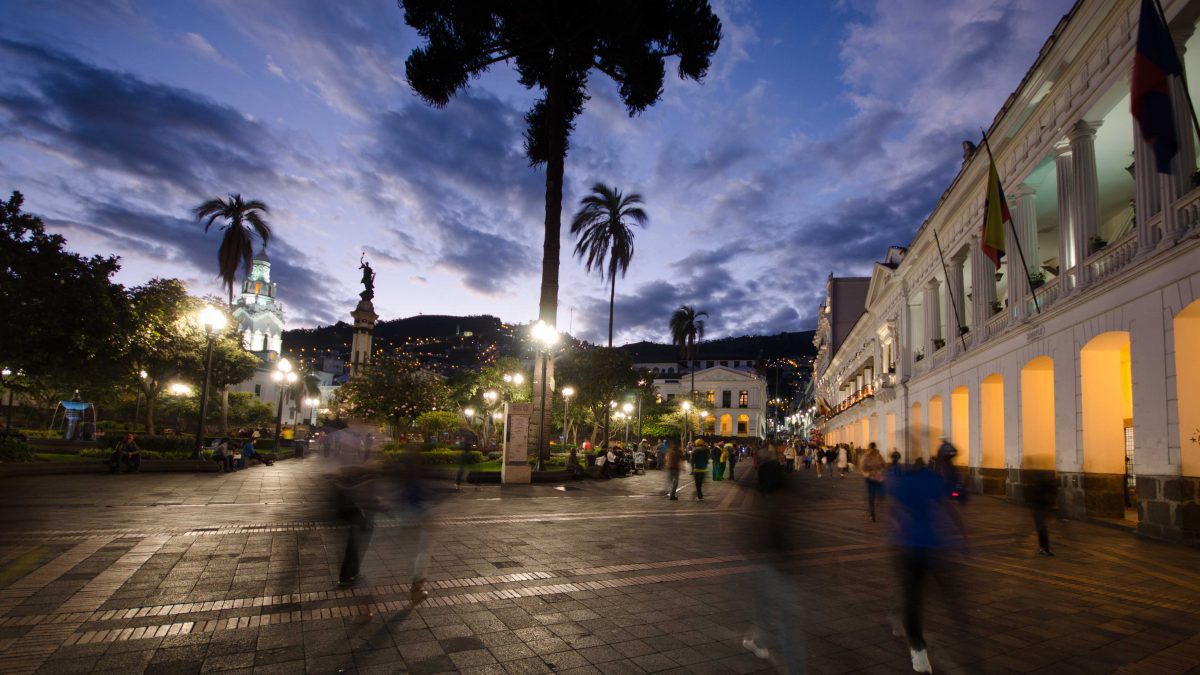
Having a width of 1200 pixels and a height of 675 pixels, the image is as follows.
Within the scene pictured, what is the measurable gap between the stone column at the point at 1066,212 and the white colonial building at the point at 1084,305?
4cm

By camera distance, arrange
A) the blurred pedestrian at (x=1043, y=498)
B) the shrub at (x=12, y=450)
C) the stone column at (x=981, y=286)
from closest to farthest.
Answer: the blurred pedestrian at (x=1043, y=498)
the shrub at (x=12, y=450)
the stone column at (x=981, y=286)

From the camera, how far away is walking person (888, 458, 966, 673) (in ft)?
14.5

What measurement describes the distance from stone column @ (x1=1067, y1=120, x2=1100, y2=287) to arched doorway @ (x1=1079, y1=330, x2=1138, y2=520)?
1672 mm

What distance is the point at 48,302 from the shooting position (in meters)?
17.3

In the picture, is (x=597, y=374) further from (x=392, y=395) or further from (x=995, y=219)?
(x=995, y=219)

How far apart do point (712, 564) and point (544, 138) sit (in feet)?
68.2

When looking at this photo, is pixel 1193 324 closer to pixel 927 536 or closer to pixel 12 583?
pixel 927 536

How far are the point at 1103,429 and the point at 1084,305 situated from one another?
8.70 feet

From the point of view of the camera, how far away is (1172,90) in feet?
37.3

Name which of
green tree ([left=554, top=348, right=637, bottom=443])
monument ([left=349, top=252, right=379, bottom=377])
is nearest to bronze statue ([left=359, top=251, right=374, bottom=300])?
monument ([left=349, top=252, right=379, bottom=377])

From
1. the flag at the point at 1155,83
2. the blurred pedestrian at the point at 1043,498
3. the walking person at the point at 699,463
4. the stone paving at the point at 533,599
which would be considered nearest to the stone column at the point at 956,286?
the walking person at the point at 699,463

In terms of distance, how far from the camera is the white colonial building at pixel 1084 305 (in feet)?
35.1

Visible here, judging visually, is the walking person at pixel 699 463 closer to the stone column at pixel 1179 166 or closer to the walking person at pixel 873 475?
the walking person at pixel 873 475

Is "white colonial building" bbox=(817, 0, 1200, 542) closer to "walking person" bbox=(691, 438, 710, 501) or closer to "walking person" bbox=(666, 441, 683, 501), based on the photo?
"walking person" bbox=(691, 438, 710, 501)
